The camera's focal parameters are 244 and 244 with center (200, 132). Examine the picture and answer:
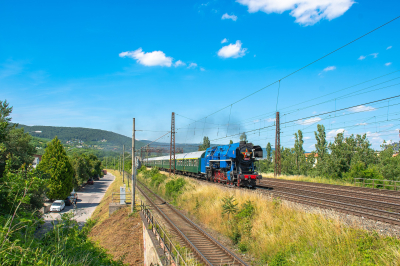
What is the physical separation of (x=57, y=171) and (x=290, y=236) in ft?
110

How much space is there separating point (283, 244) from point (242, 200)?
5.04m

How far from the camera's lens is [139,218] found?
62.1 feet

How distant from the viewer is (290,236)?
30.4ft

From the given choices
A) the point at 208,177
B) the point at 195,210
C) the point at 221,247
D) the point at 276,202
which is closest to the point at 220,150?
the point at 208,177

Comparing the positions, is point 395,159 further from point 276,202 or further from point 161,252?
point 161,252

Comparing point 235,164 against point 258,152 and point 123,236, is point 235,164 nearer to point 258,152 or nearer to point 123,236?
point 258,152

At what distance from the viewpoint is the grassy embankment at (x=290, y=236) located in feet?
23.0

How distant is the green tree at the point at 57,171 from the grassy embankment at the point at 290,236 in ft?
86.4

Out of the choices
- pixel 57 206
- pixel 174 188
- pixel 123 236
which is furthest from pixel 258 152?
pixel 57 206

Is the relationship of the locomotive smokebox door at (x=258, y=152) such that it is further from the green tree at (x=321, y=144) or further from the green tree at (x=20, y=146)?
the green tree at (x=321, y=144)

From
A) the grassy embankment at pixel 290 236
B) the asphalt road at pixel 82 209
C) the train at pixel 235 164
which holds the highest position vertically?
the train at pixel 235 164

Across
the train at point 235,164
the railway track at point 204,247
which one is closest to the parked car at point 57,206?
the train at point 235,164

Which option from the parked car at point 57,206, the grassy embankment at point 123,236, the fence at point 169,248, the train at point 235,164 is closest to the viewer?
the fence at point 169,248

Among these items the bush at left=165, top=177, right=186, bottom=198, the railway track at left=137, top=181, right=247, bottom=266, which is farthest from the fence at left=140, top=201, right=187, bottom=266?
the bush at left=165, top=177, right=186, bottom=198
